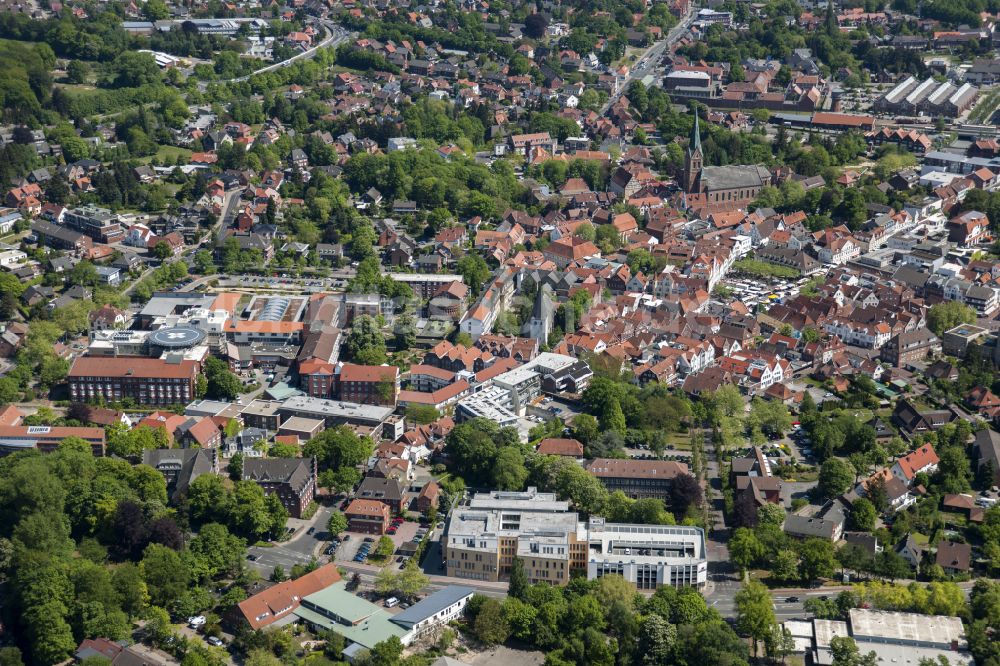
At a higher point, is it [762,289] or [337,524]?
[762,289]

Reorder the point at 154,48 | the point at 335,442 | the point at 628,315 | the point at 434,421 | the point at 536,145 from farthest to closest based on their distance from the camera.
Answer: the point at 154,48
the point at 536,145
the point at 628,315
the point at 434,421
the point at 335,442

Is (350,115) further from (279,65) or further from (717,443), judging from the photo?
(717,443)

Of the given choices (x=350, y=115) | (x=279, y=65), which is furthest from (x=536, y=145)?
(x=279, y=65)

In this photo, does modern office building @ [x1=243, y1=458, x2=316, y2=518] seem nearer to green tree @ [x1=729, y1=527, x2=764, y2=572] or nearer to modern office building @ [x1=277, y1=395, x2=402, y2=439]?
modern office building @ [x1=277, y1=395, x2=402, y2=439]

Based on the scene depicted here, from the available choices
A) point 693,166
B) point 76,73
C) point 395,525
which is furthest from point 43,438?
point 76,73

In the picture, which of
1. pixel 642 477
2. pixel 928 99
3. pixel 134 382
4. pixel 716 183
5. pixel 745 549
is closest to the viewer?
pixel 745 549

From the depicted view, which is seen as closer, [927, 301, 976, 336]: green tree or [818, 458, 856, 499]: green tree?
[818, 458, 856, 499]: green tree

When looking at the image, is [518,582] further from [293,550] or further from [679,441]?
[679,441]

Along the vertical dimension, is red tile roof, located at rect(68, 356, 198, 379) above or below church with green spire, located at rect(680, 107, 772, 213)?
below

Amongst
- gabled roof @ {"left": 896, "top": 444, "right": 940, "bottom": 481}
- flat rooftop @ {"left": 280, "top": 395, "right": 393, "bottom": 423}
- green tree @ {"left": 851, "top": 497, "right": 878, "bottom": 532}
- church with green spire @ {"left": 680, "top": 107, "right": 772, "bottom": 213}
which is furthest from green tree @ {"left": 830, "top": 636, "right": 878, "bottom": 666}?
church with green spire @ {"left": 680, "top": 107, "right": 772, "bottom": 213}
